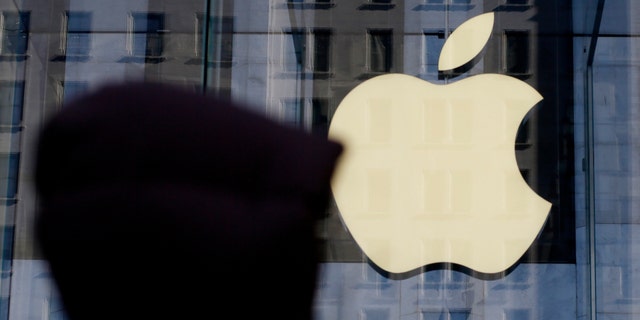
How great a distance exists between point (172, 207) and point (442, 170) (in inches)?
145

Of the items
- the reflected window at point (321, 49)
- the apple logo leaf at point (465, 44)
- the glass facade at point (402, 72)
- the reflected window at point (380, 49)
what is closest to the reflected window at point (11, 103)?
the glass facade at point (402, 72)

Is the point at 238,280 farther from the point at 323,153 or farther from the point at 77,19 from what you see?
the point at 77,19

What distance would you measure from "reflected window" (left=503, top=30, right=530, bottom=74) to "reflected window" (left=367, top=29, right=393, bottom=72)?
48 centimetres

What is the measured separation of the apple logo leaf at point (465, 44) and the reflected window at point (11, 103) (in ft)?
5.63

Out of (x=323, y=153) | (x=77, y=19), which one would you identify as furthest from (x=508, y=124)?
(x=323, y=153)

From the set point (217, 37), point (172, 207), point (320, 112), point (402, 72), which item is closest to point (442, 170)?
point (402, 72)

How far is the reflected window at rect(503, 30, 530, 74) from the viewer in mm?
4188

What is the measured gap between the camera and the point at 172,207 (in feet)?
1.61

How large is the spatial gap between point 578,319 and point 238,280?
11.9ft

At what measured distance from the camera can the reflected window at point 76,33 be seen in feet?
13.5

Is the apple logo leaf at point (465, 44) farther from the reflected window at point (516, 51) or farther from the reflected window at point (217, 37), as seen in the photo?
the reflected window at point (217, 37)

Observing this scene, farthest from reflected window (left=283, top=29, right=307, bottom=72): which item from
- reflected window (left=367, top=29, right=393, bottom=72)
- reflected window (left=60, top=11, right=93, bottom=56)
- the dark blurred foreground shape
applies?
the dark blurred foreground shape

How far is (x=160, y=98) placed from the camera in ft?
1.63

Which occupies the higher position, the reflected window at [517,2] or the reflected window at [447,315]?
the reflected window at [517,2]
